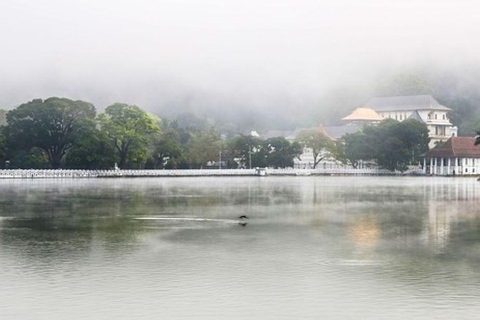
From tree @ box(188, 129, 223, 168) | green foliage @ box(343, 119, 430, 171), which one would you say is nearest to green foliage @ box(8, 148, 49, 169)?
tree @ box(188, 129, 223, 168)

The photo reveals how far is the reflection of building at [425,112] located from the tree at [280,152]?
132 ft

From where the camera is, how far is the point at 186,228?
25750 mm

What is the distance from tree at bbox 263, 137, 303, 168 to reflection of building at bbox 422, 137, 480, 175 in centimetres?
1753

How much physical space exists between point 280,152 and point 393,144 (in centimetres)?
1585

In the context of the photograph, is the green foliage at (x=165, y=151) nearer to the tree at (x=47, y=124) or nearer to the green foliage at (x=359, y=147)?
the tree at (x=47, y=124)

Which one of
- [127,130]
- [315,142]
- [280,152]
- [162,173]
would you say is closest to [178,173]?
[162,173]

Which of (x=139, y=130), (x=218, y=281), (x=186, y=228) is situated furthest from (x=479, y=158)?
(x=218, y=281)

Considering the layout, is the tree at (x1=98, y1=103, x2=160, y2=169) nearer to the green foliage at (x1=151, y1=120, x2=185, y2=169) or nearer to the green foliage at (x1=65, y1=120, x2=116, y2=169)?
the green foliage at (x1=65, y1=120, x2=116, y2=169)

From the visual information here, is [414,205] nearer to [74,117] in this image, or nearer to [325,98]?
[74,117]

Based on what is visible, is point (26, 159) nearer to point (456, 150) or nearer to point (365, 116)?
point (456, 150)

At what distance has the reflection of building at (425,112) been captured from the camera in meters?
144

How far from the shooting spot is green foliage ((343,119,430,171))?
100 meters

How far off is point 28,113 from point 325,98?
12382 cm

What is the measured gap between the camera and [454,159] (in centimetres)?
10144
